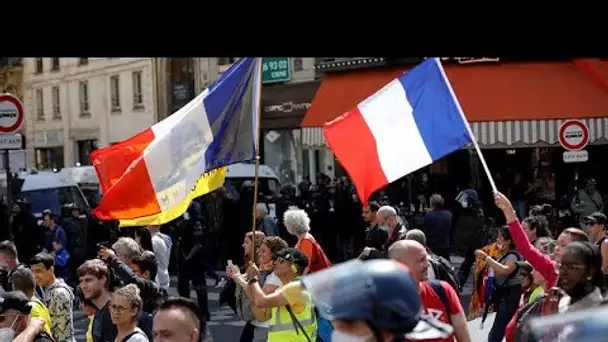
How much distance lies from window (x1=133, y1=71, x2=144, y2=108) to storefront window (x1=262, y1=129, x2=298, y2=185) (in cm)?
892

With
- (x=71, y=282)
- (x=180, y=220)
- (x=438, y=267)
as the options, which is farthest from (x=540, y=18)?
(x=71, y=282)

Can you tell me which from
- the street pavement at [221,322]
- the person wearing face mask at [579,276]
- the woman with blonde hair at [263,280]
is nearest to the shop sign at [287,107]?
the street pavement at [221,322]

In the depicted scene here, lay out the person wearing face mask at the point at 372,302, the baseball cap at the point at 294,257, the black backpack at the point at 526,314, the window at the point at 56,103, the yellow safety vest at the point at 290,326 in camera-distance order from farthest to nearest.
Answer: the window at the point at 56,103 → the baseball cap at the point at 294,257 → the yellow safety vest at the point at 290,326 → the black backpack at the point at 526,314 → the person wearing face mask at the point at 372,302


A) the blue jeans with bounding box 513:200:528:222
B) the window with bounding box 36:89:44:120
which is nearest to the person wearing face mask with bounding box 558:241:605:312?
the blue jeans with bounding box 513:200:528:222

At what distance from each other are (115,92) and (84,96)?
275 cm

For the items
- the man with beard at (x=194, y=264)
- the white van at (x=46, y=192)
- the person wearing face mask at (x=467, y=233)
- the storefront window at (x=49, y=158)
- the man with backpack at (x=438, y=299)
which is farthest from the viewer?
the storefront window at (x=49, y=158)

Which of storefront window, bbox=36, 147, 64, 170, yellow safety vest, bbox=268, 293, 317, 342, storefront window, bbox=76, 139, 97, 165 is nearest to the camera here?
yellow safety vest, bbox=268, 293, 317, 342

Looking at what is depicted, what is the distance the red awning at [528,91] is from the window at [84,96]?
25.8m

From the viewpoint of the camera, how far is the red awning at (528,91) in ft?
79.2

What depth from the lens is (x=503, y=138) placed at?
25.0 meters

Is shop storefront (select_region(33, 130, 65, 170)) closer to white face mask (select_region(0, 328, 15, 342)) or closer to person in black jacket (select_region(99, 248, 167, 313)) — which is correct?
person in black jacket (select_region(99, 248, 167, 313))

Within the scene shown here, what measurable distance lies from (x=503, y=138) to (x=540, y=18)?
64.0 feet

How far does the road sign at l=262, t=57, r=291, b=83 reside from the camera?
35.7m

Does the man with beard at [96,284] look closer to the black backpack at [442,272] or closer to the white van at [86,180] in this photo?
the black backpack at [442,272]
